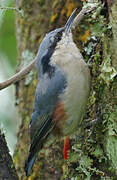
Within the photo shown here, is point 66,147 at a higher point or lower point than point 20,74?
lower

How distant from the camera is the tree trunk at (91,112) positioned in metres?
2.45

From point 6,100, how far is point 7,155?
3072mm

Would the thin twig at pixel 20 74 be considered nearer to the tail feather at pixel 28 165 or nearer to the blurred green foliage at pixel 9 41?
the tail feather at pixel 28 165

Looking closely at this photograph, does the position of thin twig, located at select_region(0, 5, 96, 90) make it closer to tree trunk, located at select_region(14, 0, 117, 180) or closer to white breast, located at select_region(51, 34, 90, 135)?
tree trunk, located at select_region(14, 0, 117, 180)

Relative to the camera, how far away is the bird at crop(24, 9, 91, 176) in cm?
258

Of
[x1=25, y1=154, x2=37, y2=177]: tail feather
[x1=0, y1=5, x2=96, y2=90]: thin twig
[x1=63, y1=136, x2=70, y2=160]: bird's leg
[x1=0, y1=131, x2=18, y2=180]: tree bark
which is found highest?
[x1=0, y1=5, x2=96, y2=90]: thin twig

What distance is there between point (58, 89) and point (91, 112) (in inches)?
12.6

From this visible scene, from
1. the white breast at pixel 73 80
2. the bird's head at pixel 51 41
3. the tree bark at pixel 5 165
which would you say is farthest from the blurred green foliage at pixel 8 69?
the tree bark at pixel 5 165

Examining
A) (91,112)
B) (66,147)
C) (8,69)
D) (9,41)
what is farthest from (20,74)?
(8,69)

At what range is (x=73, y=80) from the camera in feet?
8.46

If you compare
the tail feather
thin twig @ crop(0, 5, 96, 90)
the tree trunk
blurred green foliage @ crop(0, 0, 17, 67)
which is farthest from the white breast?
blurred green foliage @ crop(0, 0, 17, 67)

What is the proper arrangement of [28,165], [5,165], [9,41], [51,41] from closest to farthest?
[5,165] → [28,165] → [51,41] → [9,41]

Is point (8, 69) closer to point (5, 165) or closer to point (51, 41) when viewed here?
point (51, 41)

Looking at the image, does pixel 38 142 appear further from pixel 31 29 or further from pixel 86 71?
pixel 31 29
